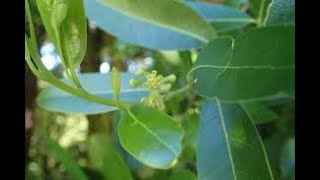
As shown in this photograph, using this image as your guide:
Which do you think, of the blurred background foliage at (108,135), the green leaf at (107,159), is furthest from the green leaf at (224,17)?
the green leaf at (107,159)

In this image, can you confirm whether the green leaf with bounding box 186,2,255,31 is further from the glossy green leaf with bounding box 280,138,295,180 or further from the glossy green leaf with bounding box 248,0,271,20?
the glossy green leaf with bounding box 280,138,295,180

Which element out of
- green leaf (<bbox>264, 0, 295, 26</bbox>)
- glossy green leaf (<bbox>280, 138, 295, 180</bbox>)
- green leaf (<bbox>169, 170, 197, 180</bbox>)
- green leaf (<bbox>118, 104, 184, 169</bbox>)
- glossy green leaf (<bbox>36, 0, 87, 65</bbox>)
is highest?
green leaf (<bbox>264, 0, 295, 26</bbox>)

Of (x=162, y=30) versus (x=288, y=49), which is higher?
(x=288, y=49)

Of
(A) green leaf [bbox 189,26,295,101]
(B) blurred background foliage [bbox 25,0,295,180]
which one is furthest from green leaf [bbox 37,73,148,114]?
(A) green leaf [bbox 189,26,295,101]

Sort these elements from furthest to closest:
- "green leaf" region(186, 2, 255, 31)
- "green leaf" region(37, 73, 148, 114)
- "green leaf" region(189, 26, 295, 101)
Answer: "green leaf" region(186, 2, 255, 31) < "green leaf" region(37, 73, 148, 114) < "green leaf" region(189, 26, 295, 101)
